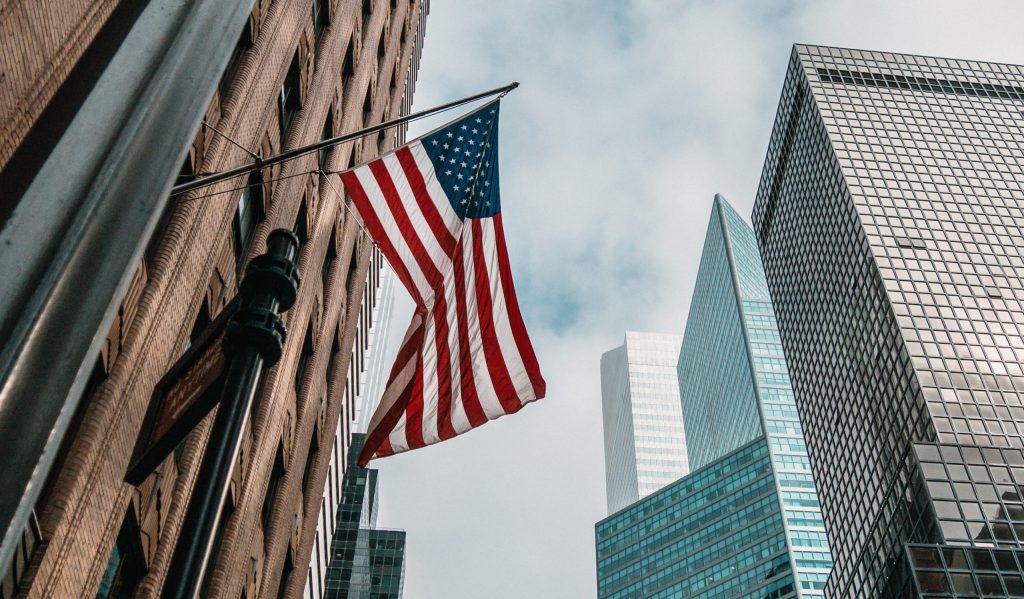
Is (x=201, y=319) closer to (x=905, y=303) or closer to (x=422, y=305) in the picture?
(x=422, y=305)

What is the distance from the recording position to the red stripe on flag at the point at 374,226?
1399 cm

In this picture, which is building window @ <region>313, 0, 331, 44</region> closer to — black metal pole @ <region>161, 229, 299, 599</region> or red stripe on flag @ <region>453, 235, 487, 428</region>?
red stripe on flag @ <region>453, 235, 487, 428</region>

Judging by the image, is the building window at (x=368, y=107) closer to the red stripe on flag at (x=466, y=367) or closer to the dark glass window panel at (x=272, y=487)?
the dark glass window panel at (x=272, y=487)

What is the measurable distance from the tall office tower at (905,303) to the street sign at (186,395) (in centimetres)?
6729

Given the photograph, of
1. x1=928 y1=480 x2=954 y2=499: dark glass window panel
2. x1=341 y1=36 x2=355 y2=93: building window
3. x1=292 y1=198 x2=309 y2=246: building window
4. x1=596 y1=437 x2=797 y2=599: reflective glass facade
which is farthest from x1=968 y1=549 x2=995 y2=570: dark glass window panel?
x1=596 y1=437 x2=797 y2=599: reflective glass facade

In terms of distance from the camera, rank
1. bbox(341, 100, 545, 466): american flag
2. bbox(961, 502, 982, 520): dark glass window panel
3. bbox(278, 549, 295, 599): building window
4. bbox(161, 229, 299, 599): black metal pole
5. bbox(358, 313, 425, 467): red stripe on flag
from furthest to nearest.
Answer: bbox(961, 502, 982, 520): dark glass window panel, bbox(278, 549, 295, 599): building window, bbox(341, 100, 545, 466): american flag, bbox(358, 313, 425, 467): red stripe on flag, bbox(161, 229, 299, 599): black metal pole

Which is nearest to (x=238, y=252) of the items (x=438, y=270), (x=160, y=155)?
(x=438, y=270)

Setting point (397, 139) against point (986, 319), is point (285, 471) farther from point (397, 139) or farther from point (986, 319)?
point (986, 319)

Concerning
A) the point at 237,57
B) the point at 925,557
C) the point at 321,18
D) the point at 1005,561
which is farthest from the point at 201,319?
the point at 1005,561

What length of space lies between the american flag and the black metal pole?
715 cm

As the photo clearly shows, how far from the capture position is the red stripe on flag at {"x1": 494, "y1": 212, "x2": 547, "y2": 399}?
14758mm

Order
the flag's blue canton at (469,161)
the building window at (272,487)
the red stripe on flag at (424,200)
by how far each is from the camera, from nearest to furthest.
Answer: the red stripe on flag at (424,200)
the flag's blue canton at (469,161)
the building window at (272,487)

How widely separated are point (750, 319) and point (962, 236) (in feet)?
345

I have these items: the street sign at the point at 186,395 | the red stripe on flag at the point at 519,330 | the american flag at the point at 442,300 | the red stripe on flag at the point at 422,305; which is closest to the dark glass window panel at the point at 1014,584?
the red stripe on flag at the point at 519,330
